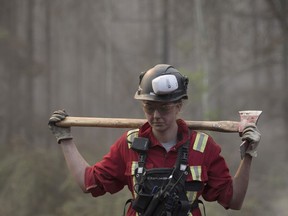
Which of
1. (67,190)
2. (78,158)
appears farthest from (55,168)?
(78,158)

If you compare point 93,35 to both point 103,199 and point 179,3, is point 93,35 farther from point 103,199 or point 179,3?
point 103,199

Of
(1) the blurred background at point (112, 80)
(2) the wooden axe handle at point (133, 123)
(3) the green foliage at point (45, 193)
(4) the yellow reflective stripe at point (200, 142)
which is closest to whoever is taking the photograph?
(4) the yellow reflective stripe at point (200, 142)

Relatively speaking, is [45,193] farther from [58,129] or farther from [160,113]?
[160,113]

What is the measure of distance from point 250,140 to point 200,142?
315mm

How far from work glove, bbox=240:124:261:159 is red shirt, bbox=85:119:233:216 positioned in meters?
0.18

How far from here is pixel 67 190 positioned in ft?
34.5

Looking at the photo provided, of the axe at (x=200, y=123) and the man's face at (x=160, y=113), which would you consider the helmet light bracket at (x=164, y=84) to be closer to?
the man's face at (x=160, y=113)

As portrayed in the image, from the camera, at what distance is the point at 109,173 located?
12.0 feet

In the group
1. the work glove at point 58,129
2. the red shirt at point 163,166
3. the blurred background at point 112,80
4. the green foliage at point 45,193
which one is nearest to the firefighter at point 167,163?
the red shirt at point 163,166

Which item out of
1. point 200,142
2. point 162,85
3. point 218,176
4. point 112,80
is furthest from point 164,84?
point 112,80

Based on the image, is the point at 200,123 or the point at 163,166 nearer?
the point at 163,166

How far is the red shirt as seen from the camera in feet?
11.5

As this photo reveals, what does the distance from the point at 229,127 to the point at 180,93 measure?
48cm

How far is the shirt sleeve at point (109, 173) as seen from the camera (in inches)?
143
